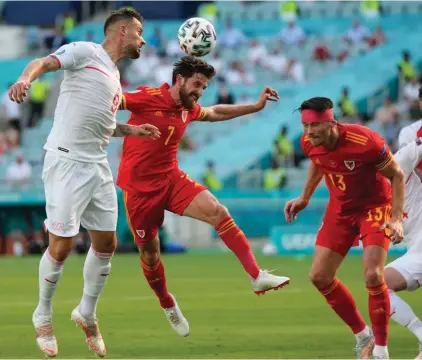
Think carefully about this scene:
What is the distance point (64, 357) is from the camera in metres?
10.6

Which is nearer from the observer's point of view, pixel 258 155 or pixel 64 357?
pixel 64 357

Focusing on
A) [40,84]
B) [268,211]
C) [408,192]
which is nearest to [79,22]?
[40,84]

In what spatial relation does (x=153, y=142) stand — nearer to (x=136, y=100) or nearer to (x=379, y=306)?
(x=136, y=100)

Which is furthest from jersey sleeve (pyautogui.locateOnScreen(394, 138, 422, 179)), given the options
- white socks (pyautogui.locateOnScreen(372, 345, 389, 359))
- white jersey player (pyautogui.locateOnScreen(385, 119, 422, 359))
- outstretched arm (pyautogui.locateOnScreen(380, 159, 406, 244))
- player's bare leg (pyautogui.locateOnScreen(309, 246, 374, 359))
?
white socks (pyautogui.locateOnScreen(372, 345, 389, 359))

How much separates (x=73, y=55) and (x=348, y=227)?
2.80 metres

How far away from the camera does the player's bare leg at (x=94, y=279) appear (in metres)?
10.9

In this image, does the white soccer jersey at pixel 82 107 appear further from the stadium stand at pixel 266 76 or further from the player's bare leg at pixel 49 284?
the stadium stand at pixel 266 76

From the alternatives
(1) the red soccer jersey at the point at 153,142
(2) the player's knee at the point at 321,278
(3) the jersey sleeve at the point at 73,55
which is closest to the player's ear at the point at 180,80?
(1) the red soccer jersey at the point at 153,142

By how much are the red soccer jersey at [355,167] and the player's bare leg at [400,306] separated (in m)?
0.72

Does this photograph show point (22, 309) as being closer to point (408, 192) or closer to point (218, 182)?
point (408, 192)

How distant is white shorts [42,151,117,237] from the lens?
10.4m

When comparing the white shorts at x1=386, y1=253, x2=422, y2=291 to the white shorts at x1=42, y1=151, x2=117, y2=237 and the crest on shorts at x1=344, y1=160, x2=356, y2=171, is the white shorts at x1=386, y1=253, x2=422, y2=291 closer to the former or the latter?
the crest on shorts at x1=344, y1=160, x2=356, y2=171

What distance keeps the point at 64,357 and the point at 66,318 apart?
11.1 feet

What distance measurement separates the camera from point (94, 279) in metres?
11.2
